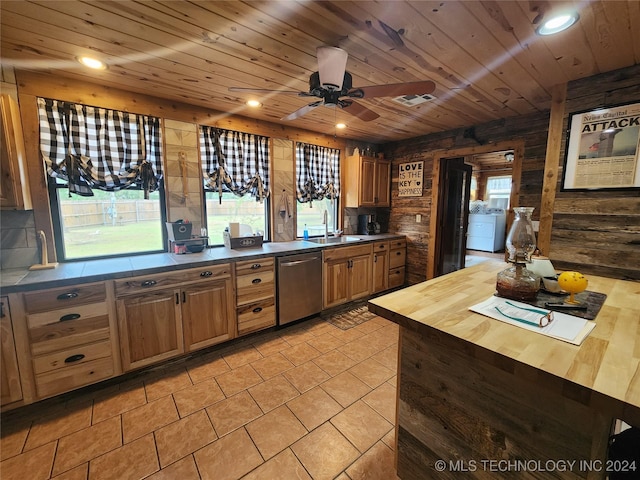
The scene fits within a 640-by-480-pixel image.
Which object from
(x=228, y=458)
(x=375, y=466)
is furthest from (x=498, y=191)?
(x=228, y=458)

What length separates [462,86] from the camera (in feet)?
7.71

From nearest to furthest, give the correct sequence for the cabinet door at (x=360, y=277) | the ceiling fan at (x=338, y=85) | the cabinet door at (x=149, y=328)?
the ceiling fan at (x=338, y=85), the cabinet door at (x=149, y=328), the cabinet door at (x=360, y=277)

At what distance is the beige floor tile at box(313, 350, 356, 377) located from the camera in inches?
92.8

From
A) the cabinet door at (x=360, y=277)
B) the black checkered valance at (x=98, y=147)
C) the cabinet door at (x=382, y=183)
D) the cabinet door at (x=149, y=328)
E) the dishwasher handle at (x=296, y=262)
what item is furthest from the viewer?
the cabinet door at (x=382, y=183)

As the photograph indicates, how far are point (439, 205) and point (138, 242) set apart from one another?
386 centimetres

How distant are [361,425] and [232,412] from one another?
0.90 meters

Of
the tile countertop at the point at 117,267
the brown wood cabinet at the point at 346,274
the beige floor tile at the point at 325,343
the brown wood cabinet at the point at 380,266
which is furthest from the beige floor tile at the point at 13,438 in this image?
the brown wood cabinet at the point at 380,266

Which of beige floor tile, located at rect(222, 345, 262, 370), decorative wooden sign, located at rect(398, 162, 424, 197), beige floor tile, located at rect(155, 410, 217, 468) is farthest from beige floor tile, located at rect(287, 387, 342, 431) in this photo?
decorative wooden sign, located at rect(398, 162, 424, 197)

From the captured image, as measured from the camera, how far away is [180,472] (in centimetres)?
148

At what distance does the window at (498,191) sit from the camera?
764 centimetres

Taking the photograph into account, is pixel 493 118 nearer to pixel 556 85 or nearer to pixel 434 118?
pixel 434 118

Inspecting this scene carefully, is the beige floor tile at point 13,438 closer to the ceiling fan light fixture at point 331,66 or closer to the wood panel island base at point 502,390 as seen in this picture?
the wood panel island base at point 502,390

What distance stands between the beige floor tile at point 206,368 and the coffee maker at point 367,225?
9.32ft

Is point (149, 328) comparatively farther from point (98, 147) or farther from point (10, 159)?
point (98, 147)
